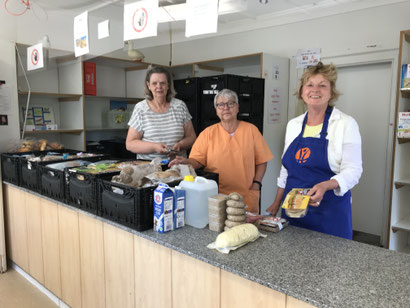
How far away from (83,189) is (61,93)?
91.2 inches

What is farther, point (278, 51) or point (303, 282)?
point (278, 51)

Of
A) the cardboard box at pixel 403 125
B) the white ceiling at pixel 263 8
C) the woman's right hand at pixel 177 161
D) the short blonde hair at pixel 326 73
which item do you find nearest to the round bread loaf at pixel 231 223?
the woman's right hand at pixel 177 161

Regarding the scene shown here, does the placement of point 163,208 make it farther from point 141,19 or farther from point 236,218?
point 141,19

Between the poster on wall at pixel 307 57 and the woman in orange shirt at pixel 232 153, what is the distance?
6.88 ft

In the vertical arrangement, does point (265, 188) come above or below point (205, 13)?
below

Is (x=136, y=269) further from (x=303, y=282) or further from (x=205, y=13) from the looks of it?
(x=205, y=13)

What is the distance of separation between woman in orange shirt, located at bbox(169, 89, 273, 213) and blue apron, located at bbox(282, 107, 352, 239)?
1.40ft

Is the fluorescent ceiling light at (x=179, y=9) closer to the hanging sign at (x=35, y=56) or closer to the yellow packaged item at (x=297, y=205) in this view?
the hanging sign at (x=35, y=56)

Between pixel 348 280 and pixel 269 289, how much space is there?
250mm

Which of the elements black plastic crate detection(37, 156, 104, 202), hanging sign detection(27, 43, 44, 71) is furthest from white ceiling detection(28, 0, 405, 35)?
black plastic crate detection(37, 156, 104, 202)

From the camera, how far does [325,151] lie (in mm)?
1671

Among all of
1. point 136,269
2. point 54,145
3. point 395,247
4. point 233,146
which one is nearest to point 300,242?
point 136,269

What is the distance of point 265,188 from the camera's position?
405 centimetres

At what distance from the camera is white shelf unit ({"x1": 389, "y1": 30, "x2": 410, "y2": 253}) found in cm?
287
